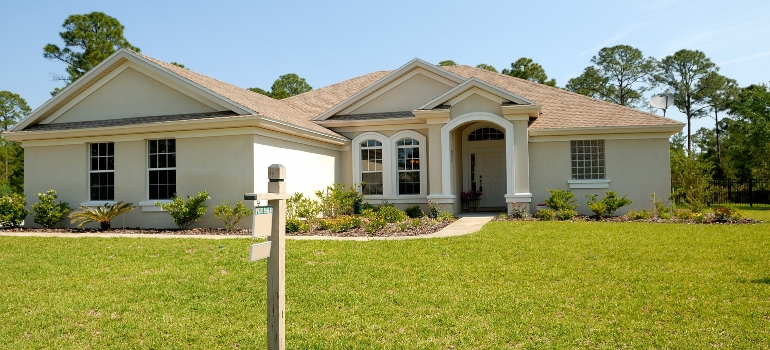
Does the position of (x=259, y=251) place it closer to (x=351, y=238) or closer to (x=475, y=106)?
(x=351, y=238)

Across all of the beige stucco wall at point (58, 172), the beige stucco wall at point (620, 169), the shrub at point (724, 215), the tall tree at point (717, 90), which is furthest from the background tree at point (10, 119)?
the tall tree at point (717, 90)

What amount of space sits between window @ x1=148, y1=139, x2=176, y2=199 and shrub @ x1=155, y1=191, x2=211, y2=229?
1009mm

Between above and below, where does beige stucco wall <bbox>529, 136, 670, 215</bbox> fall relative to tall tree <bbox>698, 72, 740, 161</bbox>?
below

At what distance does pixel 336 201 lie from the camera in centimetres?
1716

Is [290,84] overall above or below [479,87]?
above

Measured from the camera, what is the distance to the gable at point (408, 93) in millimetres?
19656

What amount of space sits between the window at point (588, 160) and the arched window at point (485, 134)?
3.03 m

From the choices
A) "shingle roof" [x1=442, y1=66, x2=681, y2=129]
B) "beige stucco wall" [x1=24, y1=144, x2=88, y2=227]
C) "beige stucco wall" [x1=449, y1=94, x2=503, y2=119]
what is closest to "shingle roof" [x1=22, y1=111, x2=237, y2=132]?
"beige stucco wall" [x1=24, y1=144, x2=88, y2=227]

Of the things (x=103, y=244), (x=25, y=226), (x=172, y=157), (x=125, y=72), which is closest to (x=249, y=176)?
(x=172, y=157)

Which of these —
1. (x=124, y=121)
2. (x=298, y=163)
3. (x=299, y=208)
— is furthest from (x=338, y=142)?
(x=124, y=121)

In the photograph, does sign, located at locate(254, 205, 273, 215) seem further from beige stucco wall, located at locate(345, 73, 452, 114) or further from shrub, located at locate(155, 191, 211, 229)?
beige stucco wall, located at locate(345, 73, 452, 114)

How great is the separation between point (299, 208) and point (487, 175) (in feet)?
26.6

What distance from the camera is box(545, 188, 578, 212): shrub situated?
666 inches

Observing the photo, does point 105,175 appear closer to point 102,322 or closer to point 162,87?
point 162,87
